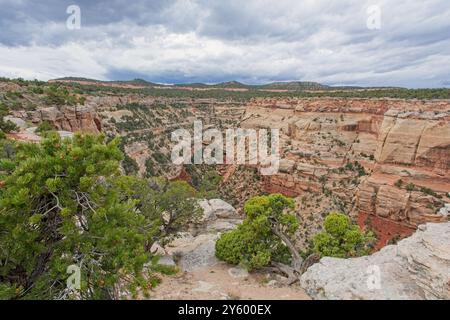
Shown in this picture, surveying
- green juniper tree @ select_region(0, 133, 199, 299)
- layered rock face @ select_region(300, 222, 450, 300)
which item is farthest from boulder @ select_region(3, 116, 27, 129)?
layered rock face @ select_region(300, 222, 450, 300)

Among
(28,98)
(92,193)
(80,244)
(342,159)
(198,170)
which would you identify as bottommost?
(198,170)

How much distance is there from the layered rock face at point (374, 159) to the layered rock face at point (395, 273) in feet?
57.4

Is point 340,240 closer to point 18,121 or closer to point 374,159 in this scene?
point 18,121

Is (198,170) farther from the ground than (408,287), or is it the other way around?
(408,287)

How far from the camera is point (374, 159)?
38.3 meters

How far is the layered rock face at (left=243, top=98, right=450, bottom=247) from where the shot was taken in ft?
98.9

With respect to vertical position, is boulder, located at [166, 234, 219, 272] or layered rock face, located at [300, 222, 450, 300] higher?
layered rock face, located at [300, 222, 450, 300]

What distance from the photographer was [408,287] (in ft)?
32.6

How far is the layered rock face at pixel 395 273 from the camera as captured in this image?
9.50m

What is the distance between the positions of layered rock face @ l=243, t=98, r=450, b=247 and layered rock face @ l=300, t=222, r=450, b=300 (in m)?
17.5

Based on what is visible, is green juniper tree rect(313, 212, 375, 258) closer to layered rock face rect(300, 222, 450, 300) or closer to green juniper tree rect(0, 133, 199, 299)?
layered rock face rect(300, 222, 450, 300)

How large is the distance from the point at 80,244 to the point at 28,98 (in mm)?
27203

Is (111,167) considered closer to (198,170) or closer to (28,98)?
(28,98)
